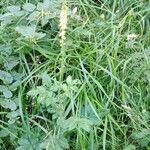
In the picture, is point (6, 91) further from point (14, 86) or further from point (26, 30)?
point (26, 30)

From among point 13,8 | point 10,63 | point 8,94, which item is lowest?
point 8,94

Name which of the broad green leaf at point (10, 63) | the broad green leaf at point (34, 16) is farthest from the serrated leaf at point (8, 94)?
the broad green leaf at point (34, 16)

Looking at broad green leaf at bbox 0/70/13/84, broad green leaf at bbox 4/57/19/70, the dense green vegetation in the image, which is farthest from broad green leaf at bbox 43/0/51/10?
broad green leaf at bbox 0/70/13/84

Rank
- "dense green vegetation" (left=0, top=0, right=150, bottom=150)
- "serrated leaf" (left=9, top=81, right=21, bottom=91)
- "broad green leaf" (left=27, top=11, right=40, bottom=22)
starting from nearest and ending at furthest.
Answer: "dense green vegetation" (left=0, top=0, right=150, bottom=150) < "serrated leaf" (left=9, top=81, right=21, bottom=91) < "broad green leaf" (left=27, top=11, right=40, bottom=22)

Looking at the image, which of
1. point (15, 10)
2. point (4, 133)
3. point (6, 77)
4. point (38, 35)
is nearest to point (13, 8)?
point (15, 10)

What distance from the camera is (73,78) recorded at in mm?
2344

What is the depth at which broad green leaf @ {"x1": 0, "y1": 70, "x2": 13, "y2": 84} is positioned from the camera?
2.24 meters

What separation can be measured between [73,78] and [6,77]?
1.16 feet

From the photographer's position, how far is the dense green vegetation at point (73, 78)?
6.86 feet

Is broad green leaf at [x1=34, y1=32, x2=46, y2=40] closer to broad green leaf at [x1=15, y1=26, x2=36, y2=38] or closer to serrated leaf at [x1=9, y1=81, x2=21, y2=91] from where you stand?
broad green leaf at [x1=15, y1=26, x2=36, y2=38]

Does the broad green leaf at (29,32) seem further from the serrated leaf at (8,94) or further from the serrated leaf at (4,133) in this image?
the serrated leaf at (4,133)

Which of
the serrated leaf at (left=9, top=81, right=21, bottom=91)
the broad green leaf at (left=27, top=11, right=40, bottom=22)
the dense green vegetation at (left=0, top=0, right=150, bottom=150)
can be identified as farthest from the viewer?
the broad green leaf at (left=27, top=11, right=40, bottom=22)

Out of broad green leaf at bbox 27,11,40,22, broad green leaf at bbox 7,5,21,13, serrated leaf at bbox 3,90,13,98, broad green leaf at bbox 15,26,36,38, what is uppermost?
broad green leaf at bbox 7,5,21,13

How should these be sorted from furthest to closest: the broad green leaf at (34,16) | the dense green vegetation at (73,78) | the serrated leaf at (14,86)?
the broad green leaf at (34,16), the serrated leaf at (14,86), the dense green vegetation at (73,78)
